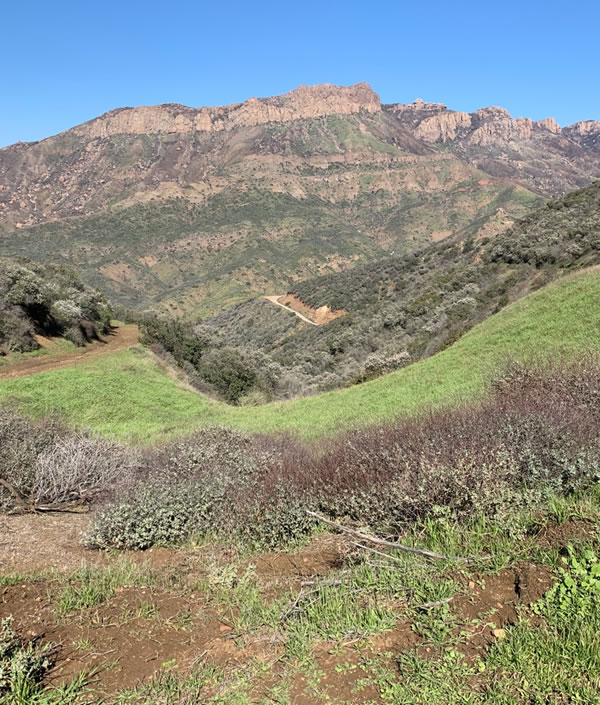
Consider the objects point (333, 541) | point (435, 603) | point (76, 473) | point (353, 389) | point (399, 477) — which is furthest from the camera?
point (353, 389)

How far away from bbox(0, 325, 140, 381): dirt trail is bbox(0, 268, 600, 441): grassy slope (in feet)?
5.44

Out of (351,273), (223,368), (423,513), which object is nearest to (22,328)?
(223,368)

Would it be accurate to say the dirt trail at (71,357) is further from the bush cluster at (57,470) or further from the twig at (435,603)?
the twig at (435,603)

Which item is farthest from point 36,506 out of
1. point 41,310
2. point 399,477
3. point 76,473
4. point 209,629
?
point 41,310

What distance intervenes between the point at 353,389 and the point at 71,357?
51.1 ft

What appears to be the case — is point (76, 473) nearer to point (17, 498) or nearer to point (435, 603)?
point (17, 498)

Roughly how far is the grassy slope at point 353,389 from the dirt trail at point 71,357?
5.44 feet

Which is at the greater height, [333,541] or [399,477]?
[399,477]

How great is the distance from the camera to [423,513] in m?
5.25

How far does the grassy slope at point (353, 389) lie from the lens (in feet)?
42.4

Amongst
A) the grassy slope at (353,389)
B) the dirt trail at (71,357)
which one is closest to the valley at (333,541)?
the grassy slope at (353,389)

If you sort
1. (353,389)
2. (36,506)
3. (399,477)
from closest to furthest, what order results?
(399,477), (36,506), (353,389)

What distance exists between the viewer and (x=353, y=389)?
60.6 ft

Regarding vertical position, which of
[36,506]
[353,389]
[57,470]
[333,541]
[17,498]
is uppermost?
[57,470]
